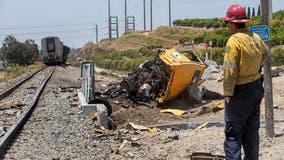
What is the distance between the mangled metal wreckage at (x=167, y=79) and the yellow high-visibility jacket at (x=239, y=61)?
9773 millimetres

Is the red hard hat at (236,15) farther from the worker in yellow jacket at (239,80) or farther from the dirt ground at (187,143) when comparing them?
the dirt ground at (187,143)

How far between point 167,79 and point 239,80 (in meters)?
10.4

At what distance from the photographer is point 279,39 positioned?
3284 cm

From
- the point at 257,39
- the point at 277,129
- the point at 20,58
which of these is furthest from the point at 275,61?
the point at 20,58

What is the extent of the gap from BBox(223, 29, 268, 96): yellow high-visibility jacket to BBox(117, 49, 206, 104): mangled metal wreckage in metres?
9.77

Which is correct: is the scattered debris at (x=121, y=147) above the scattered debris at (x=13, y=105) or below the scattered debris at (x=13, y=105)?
below

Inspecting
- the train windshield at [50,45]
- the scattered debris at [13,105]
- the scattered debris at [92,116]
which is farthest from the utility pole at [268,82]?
the train windshield at [50,45]

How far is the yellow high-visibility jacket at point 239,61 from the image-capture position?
6.09 metres

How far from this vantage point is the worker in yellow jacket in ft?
20.1

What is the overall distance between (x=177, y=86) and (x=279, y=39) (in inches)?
714

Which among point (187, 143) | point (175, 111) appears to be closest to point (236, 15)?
point (187, 143)

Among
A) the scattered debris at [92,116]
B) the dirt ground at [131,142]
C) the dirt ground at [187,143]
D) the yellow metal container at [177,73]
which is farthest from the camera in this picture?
the yellow metal container at [177,73]

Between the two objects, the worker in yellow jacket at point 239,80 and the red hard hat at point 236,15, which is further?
the red hard hat at point 236,15

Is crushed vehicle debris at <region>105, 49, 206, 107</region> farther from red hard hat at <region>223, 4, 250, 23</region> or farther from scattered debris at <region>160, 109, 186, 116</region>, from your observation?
red hard hat at <region>223, 4, 250, 23</region>
